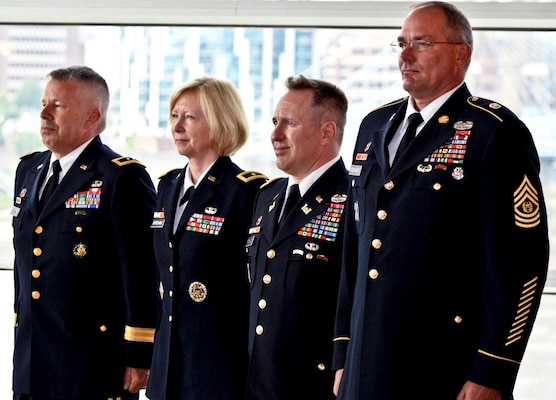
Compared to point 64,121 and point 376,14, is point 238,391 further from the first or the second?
point 376,14

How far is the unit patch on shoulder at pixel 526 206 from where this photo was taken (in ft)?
7.95

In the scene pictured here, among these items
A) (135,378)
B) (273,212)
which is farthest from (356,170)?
(135,378)

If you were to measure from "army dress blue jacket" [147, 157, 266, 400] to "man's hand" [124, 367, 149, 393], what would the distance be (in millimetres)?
128

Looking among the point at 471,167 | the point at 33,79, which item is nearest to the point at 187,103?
the point at 471,167

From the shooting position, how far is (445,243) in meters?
2.49

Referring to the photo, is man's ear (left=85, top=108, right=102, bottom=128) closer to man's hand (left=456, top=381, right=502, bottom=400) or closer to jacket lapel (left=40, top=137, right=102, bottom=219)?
jacket lapel (left=40, top=137, right=102, bottom=219)

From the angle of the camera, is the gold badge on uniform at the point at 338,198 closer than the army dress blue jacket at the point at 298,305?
No

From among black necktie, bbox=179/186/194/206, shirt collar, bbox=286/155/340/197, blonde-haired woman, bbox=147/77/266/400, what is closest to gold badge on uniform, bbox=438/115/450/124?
shirt collar, bbox=286/155/340/197

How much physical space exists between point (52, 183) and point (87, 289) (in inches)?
18.2

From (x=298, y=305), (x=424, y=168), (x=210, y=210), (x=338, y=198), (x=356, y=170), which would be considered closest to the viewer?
(x=424, y=168)

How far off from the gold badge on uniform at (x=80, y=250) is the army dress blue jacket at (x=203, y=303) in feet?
0.97

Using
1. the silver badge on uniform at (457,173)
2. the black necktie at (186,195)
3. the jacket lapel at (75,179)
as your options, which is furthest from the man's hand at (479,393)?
the jacket lapel at (75,179)

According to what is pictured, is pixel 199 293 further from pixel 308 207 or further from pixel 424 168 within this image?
pixel 424 168

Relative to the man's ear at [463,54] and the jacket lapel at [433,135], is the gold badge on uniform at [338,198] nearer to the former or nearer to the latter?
the jacket lapel at [433,135]
